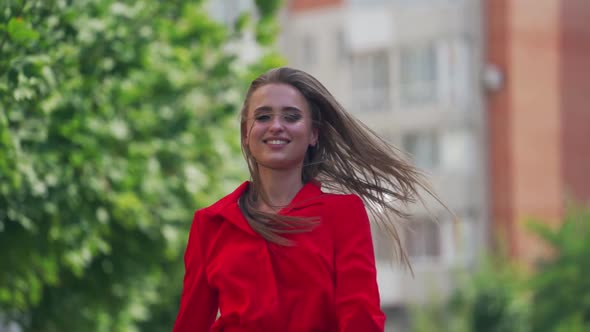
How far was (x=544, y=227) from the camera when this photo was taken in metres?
37.5

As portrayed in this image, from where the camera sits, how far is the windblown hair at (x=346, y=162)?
17.4 feet

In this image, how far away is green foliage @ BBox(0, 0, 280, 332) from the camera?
1005 cm

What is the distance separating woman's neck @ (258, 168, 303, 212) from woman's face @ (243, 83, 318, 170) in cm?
3

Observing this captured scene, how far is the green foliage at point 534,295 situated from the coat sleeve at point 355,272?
2928 centimetres

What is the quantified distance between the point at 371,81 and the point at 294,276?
39.5m

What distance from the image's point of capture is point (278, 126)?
17.1 ft

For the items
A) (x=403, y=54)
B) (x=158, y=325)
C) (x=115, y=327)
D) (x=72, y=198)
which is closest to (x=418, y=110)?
(x=403, y=54)

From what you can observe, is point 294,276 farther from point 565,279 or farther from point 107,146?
point 565,279

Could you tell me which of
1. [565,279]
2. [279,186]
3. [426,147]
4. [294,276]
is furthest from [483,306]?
[294,276]

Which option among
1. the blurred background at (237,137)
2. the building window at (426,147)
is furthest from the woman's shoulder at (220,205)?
the building window at (426,147)

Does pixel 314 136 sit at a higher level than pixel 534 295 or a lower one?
higher

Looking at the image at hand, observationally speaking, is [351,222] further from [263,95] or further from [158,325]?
[158,325]

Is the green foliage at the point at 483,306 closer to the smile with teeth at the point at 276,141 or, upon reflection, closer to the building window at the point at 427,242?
the building window at the point at 427,242

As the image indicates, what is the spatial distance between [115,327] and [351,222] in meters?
10.4
